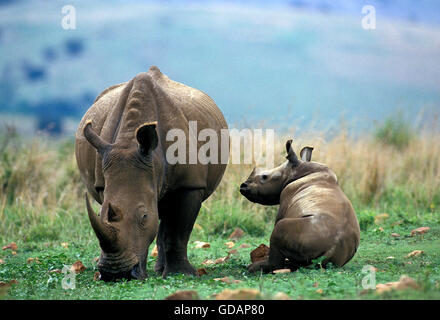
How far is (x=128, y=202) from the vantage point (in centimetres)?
538

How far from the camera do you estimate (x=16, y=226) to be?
10.1m

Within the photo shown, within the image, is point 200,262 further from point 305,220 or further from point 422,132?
point 422,132

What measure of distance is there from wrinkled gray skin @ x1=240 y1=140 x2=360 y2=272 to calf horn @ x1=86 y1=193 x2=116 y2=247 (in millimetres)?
1643

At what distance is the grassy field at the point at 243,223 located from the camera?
5133 mm

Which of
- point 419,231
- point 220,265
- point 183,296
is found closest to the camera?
point 183,296

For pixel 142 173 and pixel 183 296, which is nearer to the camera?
pixel 183 296

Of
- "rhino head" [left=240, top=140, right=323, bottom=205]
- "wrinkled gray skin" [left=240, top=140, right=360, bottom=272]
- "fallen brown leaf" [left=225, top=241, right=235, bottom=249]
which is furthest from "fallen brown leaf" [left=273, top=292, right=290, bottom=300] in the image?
"fallen brown leaf" [left=225, top=241, right=235, bottom=249]

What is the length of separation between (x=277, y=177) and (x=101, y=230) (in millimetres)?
2709

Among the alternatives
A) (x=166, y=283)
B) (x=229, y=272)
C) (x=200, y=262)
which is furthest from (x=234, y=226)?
(x=166, y=283)

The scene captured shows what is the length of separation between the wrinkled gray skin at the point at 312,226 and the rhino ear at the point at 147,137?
138cm

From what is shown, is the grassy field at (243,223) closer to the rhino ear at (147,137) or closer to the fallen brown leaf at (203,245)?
the fallen brown leaf at (203,245)

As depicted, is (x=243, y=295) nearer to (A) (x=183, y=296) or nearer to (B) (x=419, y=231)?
(A) (x=183, y=296)

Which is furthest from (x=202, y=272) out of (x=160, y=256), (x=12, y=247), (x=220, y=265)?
(x=12, y=247)
